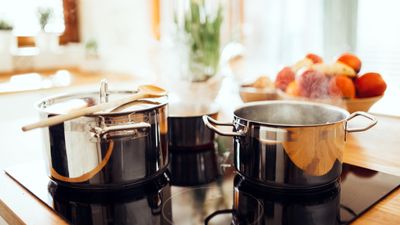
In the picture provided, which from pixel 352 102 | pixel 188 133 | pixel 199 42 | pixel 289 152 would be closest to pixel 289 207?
pixel 289 152

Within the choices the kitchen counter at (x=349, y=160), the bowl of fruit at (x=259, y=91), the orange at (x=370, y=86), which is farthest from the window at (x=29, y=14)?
the orange at (x=370, y=86)

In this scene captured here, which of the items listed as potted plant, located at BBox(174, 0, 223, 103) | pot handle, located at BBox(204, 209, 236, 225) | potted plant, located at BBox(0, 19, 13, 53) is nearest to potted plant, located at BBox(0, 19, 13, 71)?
potted plant, located at BBox(0, 19, 13, 53)

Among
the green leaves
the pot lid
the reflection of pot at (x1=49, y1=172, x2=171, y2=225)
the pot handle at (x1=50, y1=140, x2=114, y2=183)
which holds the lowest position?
the reflection of pot at (x1=49, y1=172, x2=171, y2=225)

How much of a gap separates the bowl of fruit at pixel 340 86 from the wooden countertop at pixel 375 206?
0.26 ft

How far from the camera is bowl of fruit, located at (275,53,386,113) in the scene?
3.05 ft

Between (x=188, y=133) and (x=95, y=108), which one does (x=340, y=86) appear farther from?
(x=95, y=108)

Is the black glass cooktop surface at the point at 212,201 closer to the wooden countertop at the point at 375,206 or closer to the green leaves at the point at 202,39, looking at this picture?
the wooden countertop at the point at 375,206

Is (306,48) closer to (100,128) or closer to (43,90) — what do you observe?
(43,90)

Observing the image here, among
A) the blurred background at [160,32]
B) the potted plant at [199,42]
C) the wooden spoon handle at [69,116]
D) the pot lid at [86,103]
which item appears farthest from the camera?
the blurred background at [160,32]

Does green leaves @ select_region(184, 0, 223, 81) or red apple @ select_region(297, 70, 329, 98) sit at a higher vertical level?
green leaves @ select_region(184, 0, 223, 81)

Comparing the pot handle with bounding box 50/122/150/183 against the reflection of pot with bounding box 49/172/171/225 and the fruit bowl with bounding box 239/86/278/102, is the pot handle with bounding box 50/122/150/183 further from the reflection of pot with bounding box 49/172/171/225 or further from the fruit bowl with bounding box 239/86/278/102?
the fruit bowl with bounding box 239/86/278/102

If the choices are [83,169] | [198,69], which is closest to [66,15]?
[198,69]

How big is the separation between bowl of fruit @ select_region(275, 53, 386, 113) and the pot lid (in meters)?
0.43

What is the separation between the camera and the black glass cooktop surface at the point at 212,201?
1.70ft
